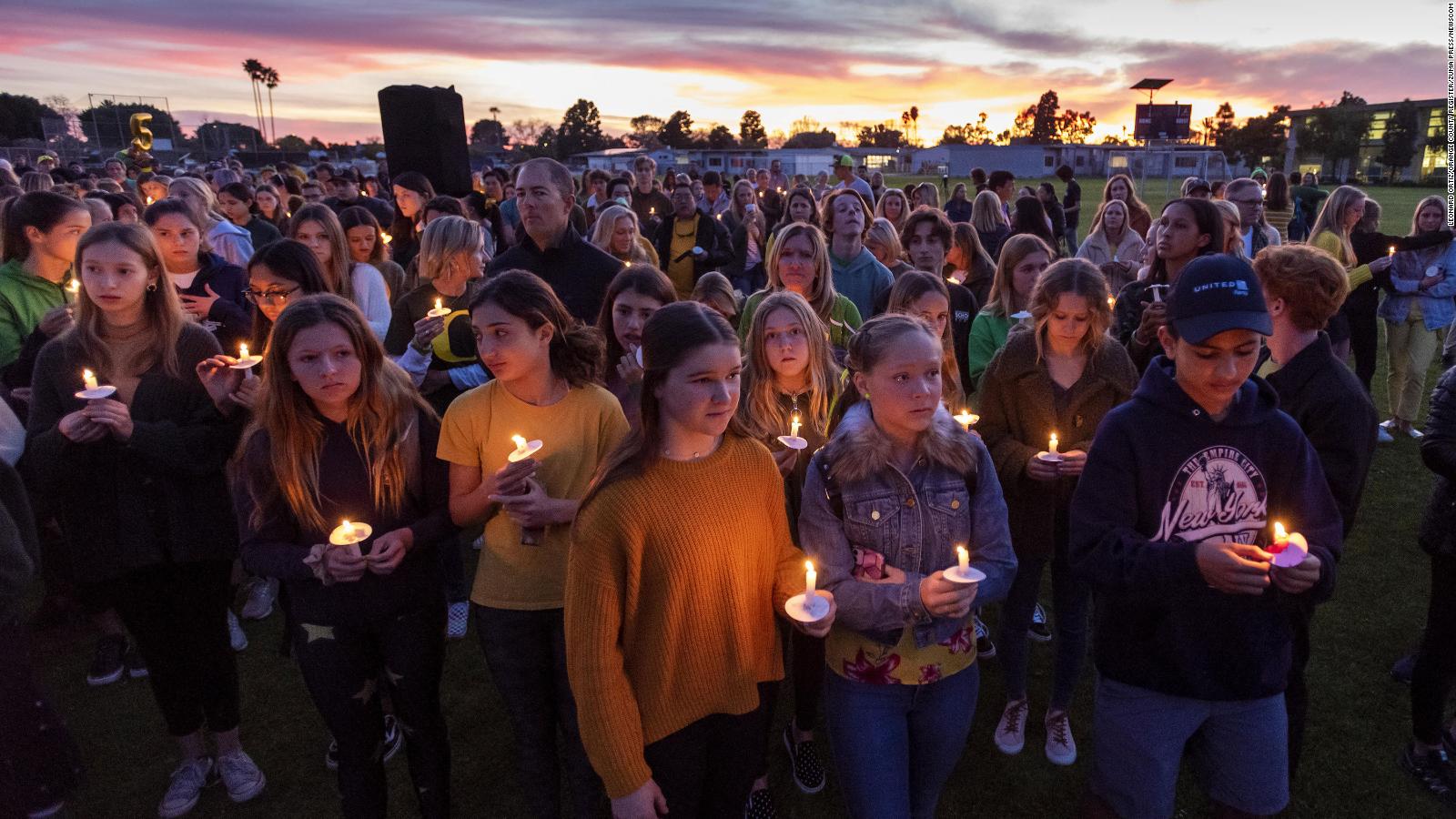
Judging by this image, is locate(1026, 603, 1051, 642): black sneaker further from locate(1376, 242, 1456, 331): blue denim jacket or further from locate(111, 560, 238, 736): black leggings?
locate(1376, 242, 1456, 331): blue denim jacket

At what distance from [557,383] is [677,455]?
0.90m

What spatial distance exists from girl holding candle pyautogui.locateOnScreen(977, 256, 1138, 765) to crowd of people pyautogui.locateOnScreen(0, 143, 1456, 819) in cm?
2

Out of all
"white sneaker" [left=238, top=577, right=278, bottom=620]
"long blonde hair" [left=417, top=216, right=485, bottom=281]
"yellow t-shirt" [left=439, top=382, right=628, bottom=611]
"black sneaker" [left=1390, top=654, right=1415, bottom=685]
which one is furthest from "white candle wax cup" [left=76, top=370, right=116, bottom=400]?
"black sneaker" [left=1390, top=654, right=1415, bottom=685]

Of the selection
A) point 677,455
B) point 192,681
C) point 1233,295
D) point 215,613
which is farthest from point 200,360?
point 1233,295

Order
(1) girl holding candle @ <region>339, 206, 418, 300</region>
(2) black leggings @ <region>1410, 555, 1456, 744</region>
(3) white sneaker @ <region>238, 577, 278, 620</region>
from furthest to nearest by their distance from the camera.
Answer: (1) girl holding candle @ <region>339, 206, 418, 300</region>, (3) white sneaker @ <region>238, 577, 278, 620</region>, (2) black leggings @ <region>1410, 555, 1456, 744</region>

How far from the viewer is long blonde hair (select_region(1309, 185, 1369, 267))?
23.4 feet

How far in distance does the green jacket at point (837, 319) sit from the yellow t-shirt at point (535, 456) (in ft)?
6.52

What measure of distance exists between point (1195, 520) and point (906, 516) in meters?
0.82

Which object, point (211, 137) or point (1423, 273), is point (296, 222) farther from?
point (211, 137)

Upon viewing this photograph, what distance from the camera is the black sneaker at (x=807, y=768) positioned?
352 cm

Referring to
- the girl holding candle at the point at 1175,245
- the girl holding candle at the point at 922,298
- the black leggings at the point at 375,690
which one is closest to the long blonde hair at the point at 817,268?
the girl holding candle at the point at 922,298

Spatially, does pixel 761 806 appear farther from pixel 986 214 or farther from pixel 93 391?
pixel 986 214

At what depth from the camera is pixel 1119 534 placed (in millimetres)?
2201

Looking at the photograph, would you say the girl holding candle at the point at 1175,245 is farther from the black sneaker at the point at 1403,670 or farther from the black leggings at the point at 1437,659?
the black sneaker at the point at 1403,670
